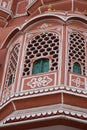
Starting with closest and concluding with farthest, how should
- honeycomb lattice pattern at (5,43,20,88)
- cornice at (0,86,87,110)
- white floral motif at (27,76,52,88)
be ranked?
cornice at (0,86,87,110), white floral motif at (27,76,52,88), honeycomb lattice pattern at (5,43,20,88)

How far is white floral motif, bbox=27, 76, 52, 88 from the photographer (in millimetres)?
10416

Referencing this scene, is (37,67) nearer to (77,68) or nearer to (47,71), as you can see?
(47,71)

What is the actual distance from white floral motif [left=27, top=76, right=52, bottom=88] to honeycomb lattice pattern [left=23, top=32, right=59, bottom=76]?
47 centimetres

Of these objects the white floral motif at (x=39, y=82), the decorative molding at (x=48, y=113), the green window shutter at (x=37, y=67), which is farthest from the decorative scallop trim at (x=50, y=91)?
the green window shutter at (x=37, y=67)

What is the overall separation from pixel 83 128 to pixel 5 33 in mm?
5174

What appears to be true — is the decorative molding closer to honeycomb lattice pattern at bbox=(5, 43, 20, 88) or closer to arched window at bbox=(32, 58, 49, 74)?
arched window at bbox=(32, 58, 49, 74)

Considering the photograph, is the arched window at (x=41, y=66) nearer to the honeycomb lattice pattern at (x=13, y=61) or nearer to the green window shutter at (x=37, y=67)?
the green window shutter at (x=37, y=67)

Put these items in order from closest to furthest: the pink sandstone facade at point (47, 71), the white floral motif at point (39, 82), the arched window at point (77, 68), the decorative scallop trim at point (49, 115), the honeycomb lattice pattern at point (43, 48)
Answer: the decorative scallop trim at point (49, 115), the pink sandstone facade at point (47, 71), the white floral motif at point (39, 82), the arched window at point (77, 68), the honeycomb lattice pattern at point (43, 48)

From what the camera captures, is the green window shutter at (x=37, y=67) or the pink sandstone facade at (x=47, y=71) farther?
the green window shutter at (x=37, y=67)

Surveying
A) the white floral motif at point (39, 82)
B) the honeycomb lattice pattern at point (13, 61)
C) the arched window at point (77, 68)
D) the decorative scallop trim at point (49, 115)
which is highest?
the honeycomb lattice pattern at point (13, 61)

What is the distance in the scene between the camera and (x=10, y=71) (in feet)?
39.4

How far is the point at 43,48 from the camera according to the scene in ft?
38.0

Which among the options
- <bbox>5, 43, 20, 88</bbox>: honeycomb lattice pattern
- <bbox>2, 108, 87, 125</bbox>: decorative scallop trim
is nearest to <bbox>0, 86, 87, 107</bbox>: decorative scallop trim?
<bbox>2, 108, 87, 125</bbox>: decorative scallop trim

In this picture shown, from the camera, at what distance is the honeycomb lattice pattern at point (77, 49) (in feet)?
36.8
